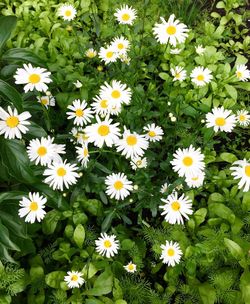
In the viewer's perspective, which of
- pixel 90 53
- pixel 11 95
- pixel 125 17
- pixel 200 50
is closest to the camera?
pixel 11 95

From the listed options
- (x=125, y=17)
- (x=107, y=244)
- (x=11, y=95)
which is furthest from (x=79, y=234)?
(x=125, y=17)

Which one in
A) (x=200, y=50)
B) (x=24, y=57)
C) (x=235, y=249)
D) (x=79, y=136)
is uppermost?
(x=200, y=50)

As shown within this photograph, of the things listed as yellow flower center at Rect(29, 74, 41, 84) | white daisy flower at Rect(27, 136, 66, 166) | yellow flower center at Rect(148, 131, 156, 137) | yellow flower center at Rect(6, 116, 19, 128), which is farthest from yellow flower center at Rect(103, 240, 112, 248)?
yellow flower center at Rect(29, 74, 41, 84)

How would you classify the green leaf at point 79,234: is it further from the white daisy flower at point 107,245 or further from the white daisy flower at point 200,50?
the white daisy flower at point 200,50

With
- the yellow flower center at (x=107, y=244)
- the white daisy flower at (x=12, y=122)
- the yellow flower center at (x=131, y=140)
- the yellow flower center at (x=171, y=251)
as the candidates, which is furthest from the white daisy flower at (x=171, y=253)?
the white daisy flower at (x=12, y=122)

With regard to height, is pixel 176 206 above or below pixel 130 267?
above

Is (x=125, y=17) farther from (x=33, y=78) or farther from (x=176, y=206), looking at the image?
(x=176, y=206)

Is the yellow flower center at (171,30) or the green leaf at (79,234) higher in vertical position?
the yellow flower center at (171,30)

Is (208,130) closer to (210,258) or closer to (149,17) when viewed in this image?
(210,258)

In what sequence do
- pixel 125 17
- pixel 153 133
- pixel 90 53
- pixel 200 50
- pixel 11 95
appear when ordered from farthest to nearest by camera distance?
pixel 200 50, pixel 90 53, pixel 125 17, pixel 153 133, pixel 11 95
